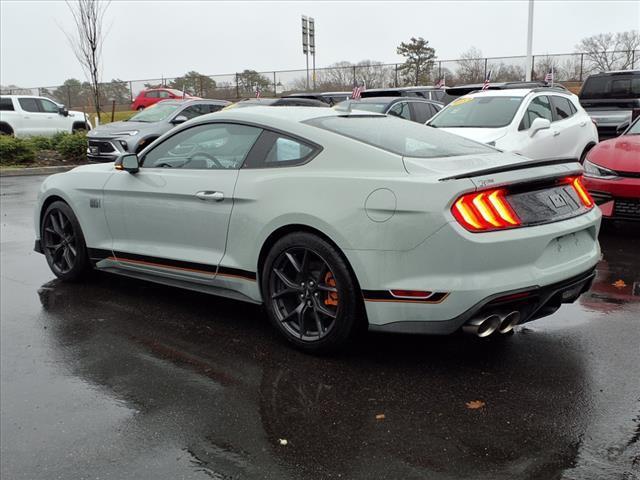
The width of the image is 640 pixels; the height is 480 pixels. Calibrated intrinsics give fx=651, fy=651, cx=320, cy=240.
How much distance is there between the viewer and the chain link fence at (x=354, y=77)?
36.9m

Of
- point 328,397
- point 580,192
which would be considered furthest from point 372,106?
point 328,397

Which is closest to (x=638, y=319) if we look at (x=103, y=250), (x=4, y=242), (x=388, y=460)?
(x=388, y=460)

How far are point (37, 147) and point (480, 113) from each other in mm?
13280

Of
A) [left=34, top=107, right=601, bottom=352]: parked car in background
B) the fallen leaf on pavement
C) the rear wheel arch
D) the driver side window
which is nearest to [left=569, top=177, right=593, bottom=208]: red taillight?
[left=34, top=107, right=601, bottom=352]: parked car in background

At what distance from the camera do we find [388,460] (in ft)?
9.57

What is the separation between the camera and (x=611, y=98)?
15.7m

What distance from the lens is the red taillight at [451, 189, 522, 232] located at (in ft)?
11.6

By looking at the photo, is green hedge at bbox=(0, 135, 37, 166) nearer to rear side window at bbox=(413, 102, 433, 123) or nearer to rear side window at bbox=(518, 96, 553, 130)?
rear side window at bbox=(413, 102, 433, 123)

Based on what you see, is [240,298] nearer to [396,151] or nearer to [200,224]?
[200,224]

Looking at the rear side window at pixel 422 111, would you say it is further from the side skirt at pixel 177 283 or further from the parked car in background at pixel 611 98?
the side skirt at pixel 177 283

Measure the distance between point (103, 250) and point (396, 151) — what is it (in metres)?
2.79

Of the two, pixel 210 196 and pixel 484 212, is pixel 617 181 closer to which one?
pixel 484 212

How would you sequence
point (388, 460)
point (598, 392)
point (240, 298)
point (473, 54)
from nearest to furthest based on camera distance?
point (388, 460) < point (598, 392) < point (240, 298) < point (473, 54)

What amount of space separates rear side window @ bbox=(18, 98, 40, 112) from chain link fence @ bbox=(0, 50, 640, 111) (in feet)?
40.4
